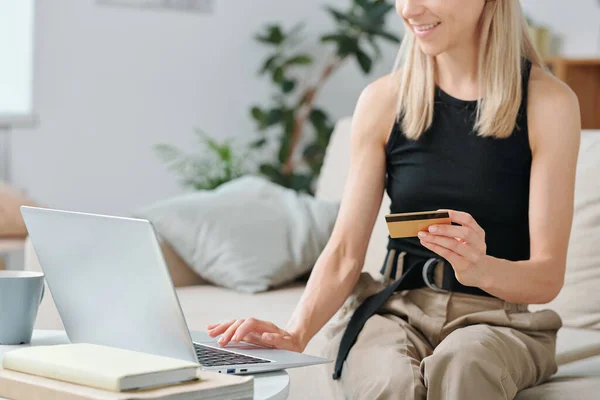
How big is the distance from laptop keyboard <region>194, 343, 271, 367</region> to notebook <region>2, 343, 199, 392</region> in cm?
14

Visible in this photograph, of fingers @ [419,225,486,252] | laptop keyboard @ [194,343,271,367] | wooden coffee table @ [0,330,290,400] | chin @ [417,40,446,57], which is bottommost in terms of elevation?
laptop keyboard @ [194,343,271,367]

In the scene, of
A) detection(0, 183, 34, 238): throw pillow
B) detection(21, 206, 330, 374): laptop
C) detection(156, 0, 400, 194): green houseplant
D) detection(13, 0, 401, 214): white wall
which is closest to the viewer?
detection(21, 206, 330, 374): laptop

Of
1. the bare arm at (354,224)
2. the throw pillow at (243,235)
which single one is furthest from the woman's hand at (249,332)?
the throw pillow at (243,235)

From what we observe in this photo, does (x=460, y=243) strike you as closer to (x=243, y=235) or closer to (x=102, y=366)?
(x=102, y=366)

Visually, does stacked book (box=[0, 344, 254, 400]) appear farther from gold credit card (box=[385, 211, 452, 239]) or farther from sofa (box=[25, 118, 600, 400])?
sofa (box=[25, 118, 600, 400])

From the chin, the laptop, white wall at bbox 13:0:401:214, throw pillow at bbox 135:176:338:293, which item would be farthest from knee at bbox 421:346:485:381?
white wall at bbox 13:0:401:214

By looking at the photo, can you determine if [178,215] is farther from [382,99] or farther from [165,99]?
[165,99]

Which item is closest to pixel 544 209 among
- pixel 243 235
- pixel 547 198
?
pixel 547 198

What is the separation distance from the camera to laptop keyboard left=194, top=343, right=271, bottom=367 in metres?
1.09

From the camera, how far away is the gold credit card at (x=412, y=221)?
1112mm

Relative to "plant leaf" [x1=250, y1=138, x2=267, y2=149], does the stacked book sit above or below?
A: above

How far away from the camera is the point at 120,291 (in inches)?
40.6

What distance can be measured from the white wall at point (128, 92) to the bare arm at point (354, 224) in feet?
8.37

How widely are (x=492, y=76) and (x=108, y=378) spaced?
903 millimetres
